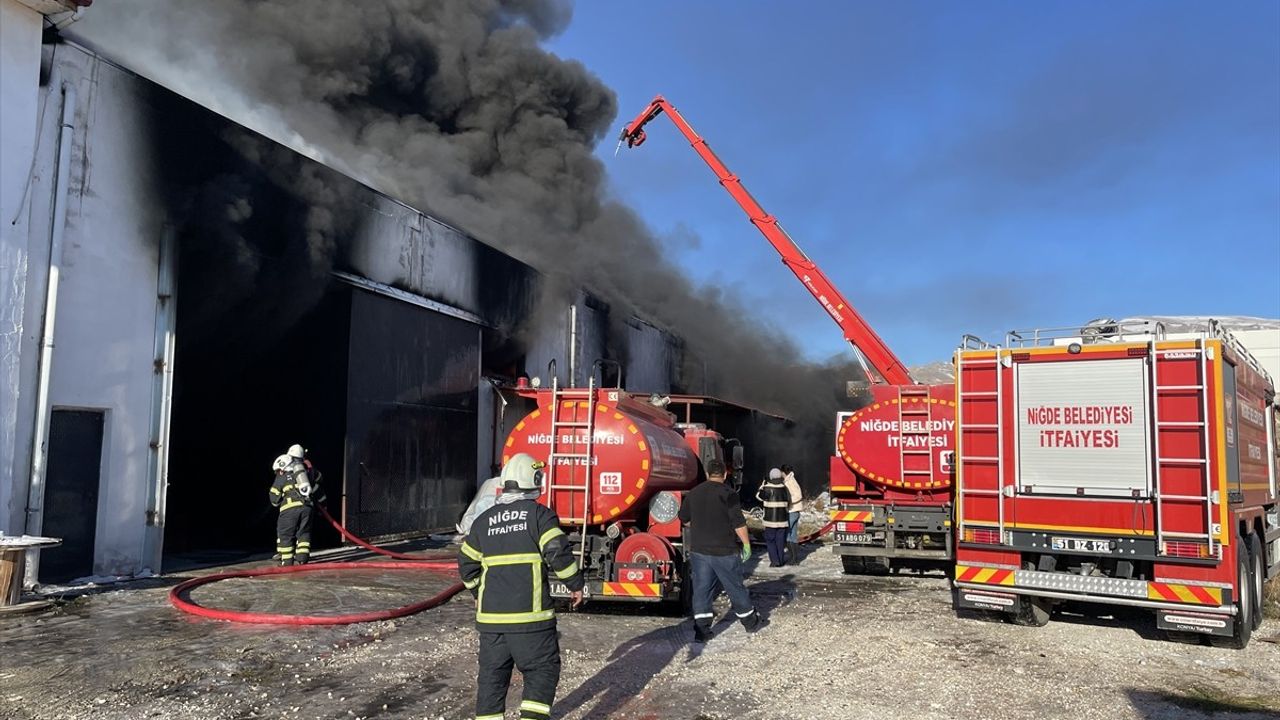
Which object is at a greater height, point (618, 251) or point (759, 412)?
point (618, 251)

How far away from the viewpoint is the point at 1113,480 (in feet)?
23.5

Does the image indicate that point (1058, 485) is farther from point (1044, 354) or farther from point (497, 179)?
point (497, 179)

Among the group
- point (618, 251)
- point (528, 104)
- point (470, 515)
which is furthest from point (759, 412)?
point (470, 515)

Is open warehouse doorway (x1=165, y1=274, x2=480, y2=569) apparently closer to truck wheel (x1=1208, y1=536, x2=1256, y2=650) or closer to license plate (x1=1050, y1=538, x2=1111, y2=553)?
license plate (x1=1050, y1=538, x2=1111, y2=553)

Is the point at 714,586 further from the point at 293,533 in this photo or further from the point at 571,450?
the point at 293,533

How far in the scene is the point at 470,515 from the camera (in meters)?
12.8

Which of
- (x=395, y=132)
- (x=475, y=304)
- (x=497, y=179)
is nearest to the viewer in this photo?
(x=475, y=304)

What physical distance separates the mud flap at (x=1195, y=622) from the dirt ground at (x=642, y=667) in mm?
198

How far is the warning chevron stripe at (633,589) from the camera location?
757 cm

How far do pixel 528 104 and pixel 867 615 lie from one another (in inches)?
757

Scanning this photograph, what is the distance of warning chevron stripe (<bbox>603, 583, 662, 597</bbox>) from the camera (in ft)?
24.8

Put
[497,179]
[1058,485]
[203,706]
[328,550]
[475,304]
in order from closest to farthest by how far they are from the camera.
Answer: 1. [203,706]
2. [1058,485]
3. [328,550]
4. [475,304]
5. [497,179]

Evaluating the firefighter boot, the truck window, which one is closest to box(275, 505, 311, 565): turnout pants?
the truck window

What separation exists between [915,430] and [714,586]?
4.90m
